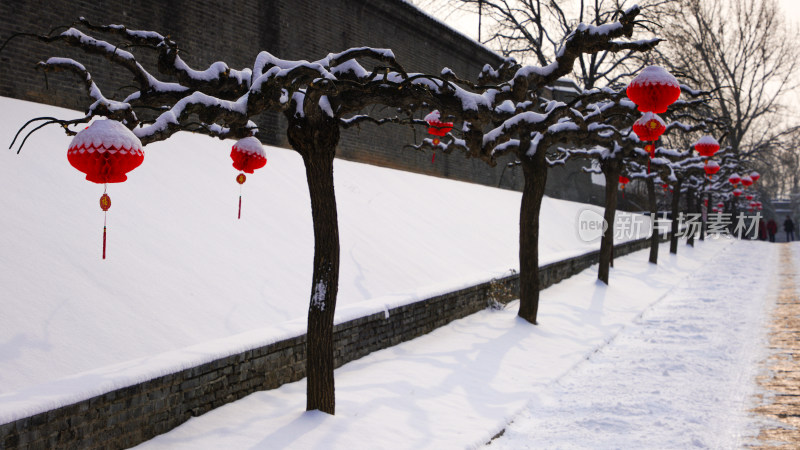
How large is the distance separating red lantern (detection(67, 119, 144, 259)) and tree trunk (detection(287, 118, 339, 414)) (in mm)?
1696

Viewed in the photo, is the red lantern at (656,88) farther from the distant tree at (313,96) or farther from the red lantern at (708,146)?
the red lantern at (708,146)

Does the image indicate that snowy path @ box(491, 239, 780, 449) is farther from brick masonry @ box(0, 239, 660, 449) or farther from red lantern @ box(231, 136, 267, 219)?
red lantern @ box(231, 136, 267, 219)

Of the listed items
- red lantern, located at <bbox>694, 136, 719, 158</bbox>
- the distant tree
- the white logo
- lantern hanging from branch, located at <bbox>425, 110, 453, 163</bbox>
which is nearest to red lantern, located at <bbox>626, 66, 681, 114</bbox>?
the distant tree

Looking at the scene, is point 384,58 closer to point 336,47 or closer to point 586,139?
point 586,139

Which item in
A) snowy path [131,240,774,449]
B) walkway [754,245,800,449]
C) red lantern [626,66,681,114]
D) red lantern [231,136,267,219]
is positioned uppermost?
red lantern [626,66,681,114]

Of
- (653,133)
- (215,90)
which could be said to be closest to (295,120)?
(215,90)

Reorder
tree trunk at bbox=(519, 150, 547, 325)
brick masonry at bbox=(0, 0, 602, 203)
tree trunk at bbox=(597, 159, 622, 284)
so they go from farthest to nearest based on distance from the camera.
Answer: tree trunk at bbox=(597, 159, 622, 284) < tree trunk at bbox=(519, 150, 547, 325) < brick masonry at bbox=(0, 0, 602, 203)

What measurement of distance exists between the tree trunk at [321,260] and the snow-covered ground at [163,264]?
24.5 inches

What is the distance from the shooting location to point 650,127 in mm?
7812

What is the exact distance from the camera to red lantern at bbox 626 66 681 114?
6.25 metres

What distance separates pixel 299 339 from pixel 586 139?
22.0ft

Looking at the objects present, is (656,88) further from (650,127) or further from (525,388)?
(525,388)

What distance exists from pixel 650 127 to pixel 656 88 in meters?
1.65

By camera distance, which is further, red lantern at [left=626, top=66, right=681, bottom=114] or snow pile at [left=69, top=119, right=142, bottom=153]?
red lantern at [left=626, top=66, right=681, bottom=114]
